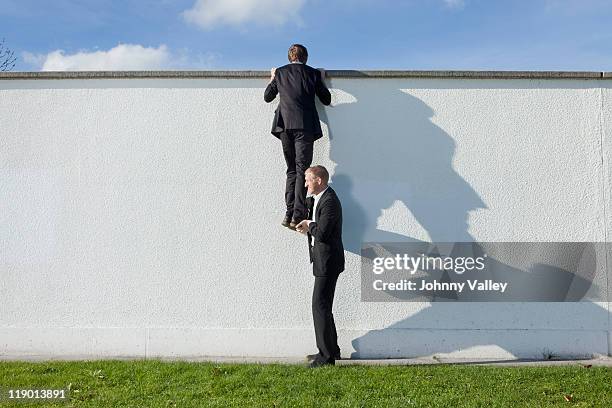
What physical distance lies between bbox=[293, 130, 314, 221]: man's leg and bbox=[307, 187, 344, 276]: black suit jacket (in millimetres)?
433

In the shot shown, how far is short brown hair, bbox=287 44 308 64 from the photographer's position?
21.8 ft

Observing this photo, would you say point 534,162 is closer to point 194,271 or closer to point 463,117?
point 463,117

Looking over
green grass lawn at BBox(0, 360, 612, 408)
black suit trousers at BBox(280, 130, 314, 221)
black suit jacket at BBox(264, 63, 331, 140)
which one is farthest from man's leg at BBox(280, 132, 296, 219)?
green grass lawn at BBox(0, 360, 612, 408)

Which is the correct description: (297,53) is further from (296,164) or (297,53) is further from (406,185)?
(406,185)

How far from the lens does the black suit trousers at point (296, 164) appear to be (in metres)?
6.43

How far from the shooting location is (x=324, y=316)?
607 centimetres

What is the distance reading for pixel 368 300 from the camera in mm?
6676

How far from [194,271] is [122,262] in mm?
830

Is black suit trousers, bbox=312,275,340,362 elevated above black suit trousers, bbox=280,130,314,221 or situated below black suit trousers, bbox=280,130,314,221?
below

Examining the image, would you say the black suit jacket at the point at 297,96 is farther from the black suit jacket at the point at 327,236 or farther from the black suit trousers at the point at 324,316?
the black suit trousers at the point at 324,316

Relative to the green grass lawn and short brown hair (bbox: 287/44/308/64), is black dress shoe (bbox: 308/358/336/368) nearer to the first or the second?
the green grass lawn

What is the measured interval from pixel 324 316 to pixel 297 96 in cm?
234

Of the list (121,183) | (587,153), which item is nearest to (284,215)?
(121,183)

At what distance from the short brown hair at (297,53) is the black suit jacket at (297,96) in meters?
0.10
